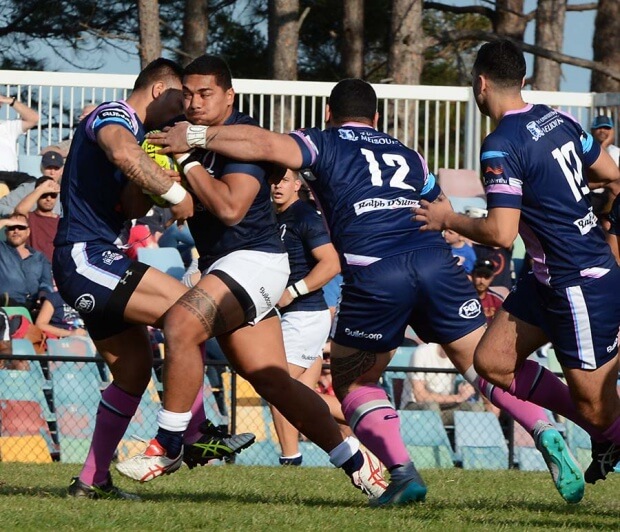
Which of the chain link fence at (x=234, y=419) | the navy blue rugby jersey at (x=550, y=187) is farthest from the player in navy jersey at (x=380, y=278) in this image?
the chain link fence at (x=234, y=419)

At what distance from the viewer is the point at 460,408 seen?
11797 millimetres

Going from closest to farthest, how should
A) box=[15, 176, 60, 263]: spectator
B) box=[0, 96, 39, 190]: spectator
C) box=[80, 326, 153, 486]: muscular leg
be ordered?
box=[80, 326, 153, 486]: muscular leg → box=[15, 176, 60, 263]: spectator → box=[0, 96, 39, 190]: spectator

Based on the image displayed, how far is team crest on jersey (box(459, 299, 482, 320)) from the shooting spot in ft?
21.9

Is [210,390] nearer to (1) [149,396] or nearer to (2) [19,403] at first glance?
(1) [149,396]

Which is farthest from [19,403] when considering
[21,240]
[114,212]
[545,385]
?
[545,385]

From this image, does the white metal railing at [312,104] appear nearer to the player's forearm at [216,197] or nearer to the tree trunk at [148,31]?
the tree trunk at [148,31]

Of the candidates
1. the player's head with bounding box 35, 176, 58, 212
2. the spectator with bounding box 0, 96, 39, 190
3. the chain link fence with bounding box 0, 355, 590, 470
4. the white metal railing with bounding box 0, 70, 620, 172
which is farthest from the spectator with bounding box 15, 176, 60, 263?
the white metal railing with bounding box 0, 70, 620, 172

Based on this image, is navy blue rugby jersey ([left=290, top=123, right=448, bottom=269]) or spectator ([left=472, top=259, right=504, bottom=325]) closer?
navy blue rugby jersey ([left=290, top=123, right=448, bottom=269])

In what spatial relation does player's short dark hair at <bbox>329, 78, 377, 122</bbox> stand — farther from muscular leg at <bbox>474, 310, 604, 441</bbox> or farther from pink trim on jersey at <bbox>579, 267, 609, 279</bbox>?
pink trim on jersey at <bbox>579, 267, 609, 279</bbox>

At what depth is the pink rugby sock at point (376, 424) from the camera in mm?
6605

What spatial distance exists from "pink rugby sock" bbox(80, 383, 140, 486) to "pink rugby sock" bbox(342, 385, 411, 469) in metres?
1.09

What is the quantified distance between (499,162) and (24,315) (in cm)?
713

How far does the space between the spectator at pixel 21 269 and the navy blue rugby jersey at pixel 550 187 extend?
7.12 meters

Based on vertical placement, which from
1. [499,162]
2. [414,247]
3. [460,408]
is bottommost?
[460,408]
